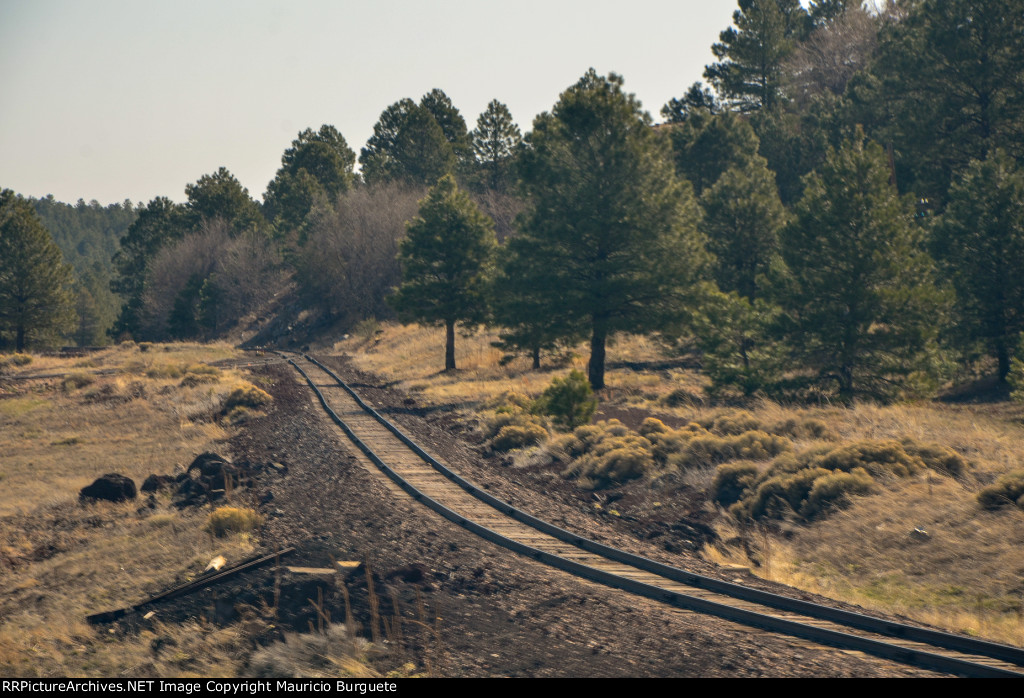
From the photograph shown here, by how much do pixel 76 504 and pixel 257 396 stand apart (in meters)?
12.4

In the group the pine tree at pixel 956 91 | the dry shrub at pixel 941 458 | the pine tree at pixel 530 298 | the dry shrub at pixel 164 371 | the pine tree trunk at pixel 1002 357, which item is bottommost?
the dry shrub at pixel 164 371

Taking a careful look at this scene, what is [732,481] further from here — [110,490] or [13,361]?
[13,361]

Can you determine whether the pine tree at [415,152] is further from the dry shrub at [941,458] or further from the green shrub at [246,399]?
the dry shrub at [941,458]

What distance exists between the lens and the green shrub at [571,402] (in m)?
20.8

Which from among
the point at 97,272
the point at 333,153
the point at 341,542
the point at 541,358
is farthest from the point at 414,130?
the point at 97,272

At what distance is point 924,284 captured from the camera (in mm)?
23094

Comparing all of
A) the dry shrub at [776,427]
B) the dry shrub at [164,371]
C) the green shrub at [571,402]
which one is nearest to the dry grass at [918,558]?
the dry shrub at [776,427]

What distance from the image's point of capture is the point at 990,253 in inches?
1059

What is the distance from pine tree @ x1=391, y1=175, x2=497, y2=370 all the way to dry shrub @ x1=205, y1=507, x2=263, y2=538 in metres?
23.6

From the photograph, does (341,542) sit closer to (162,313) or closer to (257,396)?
(257,396)

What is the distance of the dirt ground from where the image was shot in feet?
22.2

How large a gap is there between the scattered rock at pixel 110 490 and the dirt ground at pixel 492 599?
296 centimetres

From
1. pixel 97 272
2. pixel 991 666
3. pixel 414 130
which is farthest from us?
Result: pixel 97 272

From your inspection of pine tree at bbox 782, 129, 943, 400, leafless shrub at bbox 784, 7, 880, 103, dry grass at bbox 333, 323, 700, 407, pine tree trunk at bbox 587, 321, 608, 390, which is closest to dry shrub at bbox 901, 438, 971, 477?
pine tree at bbox 782, 129, 943, 400
